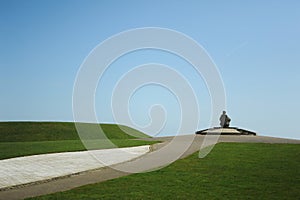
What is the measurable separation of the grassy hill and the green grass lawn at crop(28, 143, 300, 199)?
1780cm

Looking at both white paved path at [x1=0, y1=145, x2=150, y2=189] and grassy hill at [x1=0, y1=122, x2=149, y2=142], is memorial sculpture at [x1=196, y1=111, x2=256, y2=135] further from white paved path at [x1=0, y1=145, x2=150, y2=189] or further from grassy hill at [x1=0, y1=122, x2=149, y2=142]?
white paved path at [x1=0, y1=145, x2=150, y2=189]

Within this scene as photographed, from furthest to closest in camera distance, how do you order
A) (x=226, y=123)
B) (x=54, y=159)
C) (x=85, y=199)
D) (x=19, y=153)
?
(x=226, y=123), (x=19, y=153), (x=54, y=159), (x=85, y=199)

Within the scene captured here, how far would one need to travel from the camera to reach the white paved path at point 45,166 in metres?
11.2

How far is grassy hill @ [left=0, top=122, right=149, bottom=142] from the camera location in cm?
2884

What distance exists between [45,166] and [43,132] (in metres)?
17.8

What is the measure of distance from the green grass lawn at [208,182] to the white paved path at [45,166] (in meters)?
2.39

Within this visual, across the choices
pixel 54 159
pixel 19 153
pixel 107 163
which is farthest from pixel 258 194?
pixel 19 153

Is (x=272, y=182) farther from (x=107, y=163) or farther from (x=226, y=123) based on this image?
(x=226, y=123)

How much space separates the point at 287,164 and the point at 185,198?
7.02 meters

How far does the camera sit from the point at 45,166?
13672 millimetres

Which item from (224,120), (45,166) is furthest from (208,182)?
(224,120)

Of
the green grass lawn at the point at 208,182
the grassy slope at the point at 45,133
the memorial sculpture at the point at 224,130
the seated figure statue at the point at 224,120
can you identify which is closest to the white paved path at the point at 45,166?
the green grass lawn at the point at 208,182

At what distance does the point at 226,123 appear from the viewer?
33.5 metres

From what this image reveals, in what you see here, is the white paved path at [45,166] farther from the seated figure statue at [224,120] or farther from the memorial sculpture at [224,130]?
the seated figure statue at [224,120]
